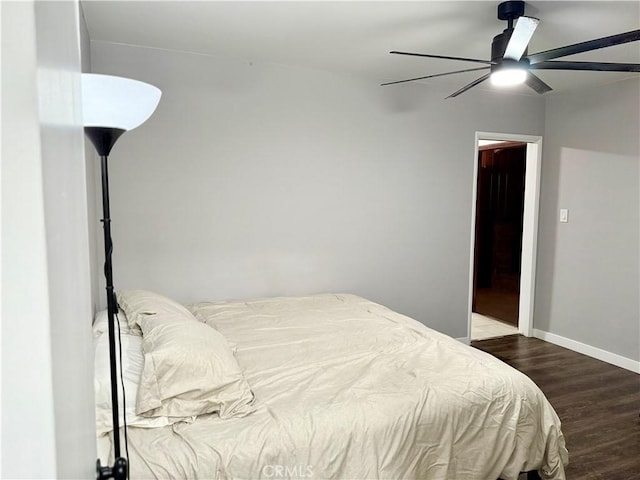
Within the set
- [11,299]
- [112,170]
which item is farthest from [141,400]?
[112,170]

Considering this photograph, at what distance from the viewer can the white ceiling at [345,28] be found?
2336mm

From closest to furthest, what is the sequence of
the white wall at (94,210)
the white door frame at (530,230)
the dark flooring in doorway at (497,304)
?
the white wall at (94,210)
the white door frame at (530,230)
the dark flooring in doorway at (497,304)

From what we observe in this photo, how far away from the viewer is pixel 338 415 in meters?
1.70

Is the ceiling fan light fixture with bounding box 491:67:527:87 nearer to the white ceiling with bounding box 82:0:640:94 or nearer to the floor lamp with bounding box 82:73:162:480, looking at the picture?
the white ceiling with bounding box 82:0:640:94

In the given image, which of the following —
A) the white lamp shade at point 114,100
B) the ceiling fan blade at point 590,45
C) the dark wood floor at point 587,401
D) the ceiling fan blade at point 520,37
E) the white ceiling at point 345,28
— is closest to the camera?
the white lamp shade at point 114,100

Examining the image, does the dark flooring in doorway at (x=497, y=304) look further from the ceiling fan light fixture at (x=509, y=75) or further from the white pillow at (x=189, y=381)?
the white pillow at (x=189, y=381)

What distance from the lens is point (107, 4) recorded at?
2336 mm

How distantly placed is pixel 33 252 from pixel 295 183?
316 cm

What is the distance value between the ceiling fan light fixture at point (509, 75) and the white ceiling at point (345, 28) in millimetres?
348

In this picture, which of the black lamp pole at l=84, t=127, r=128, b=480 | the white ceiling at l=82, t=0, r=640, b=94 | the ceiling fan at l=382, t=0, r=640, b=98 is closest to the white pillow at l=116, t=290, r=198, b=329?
the black lamp pole at l=84, t=127, r=128, b=480

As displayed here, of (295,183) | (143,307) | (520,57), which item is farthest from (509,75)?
(143,307)

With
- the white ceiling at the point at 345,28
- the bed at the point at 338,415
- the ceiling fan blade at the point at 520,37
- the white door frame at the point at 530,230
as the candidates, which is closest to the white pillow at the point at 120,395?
the bed at the point at 338,415

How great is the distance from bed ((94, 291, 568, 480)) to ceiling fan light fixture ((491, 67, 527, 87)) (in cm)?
143

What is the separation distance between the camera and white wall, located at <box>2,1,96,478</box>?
15.4 inches
